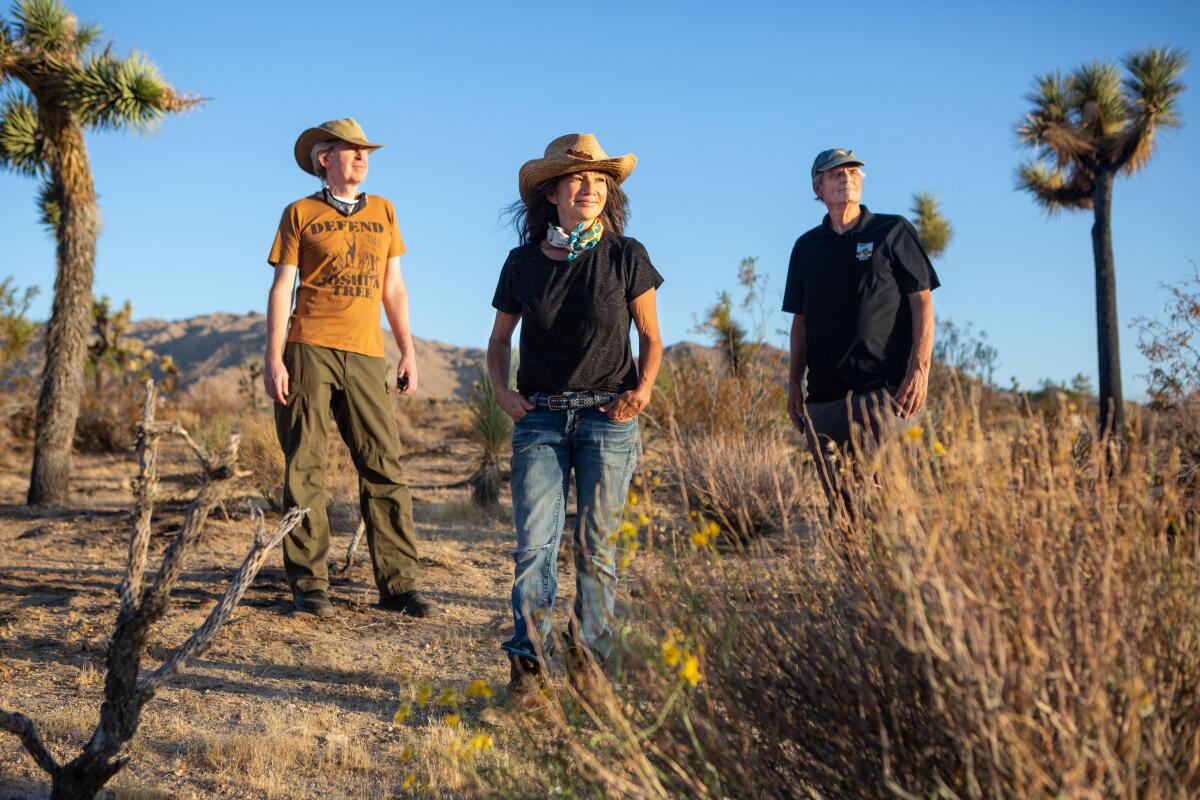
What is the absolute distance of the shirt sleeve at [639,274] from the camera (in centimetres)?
376

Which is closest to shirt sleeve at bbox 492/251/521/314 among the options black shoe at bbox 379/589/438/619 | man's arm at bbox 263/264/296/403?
man's arm at bbox 263/264/296/403

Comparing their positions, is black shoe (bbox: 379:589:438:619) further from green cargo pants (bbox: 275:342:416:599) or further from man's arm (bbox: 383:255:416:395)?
man's arm (bbox: 383:255:416:395)

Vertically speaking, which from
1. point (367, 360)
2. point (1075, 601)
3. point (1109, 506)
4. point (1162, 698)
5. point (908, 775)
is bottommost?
point (908, 775)

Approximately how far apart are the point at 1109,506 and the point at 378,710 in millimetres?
2846

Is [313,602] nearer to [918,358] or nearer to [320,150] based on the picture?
[320,150]

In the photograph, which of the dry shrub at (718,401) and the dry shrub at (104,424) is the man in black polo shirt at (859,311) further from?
the dry shrub at (104,424)

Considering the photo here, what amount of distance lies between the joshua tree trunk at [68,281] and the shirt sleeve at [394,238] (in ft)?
21.7

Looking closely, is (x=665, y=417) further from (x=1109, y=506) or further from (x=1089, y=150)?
(x=1089, y=150)

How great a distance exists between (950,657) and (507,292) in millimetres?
2471

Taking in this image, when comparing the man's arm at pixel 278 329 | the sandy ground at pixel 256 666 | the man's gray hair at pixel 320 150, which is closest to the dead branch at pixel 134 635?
the sandy ground at pixel 256 666

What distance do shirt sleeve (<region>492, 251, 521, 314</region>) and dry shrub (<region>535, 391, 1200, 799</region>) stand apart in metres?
1.74

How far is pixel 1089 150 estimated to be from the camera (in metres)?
18.8

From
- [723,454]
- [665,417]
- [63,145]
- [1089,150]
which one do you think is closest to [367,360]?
[723,454]

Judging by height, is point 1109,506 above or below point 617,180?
below
